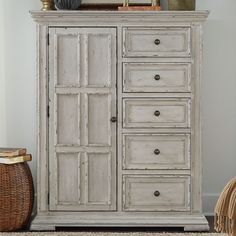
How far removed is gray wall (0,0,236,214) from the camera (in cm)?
418

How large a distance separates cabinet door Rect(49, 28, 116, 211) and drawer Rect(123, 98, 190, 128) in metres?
0.11

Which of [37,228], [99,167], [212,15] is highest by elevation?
[212,15]

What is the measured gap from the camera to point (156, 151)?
3754 millimetres

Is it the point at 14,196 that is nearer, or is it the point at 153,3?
the point at 14,196

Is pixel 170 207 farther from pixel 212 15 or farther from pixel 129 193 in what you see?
pixel 212 15

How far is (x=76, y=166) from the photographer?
3764mm

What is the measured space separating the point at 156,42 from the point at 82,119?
634 mm

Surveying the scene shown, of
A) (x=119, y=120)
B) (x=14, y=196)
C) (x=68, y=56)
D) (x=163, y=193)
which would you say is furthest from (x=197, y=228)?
(x=68, y=56)

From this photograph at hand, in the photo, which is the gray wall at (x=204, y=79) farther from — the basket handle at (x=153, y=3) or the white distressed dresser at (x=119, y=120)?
the white distressed dresser at (x=119, y=120)

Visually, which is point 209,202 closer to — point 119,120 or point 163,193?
point 163,193

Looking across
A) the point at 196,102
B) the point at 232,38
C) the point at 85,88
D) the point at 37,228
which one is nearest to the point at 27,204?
the point at 37,228

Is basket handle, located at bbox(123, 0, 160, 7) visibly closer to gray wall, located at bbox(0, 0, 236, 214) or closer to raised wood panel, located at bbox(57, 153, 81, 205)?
gray wall, located at bbox(0, 0, 236, 214)

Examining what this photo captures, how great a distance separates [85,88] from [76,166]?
47cm

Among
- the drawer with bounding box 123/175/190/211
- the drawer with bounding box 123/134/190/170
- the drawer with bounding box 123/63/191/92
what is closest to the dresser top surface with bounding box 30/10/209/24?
the drawer with bounding box 123/63/191/92
